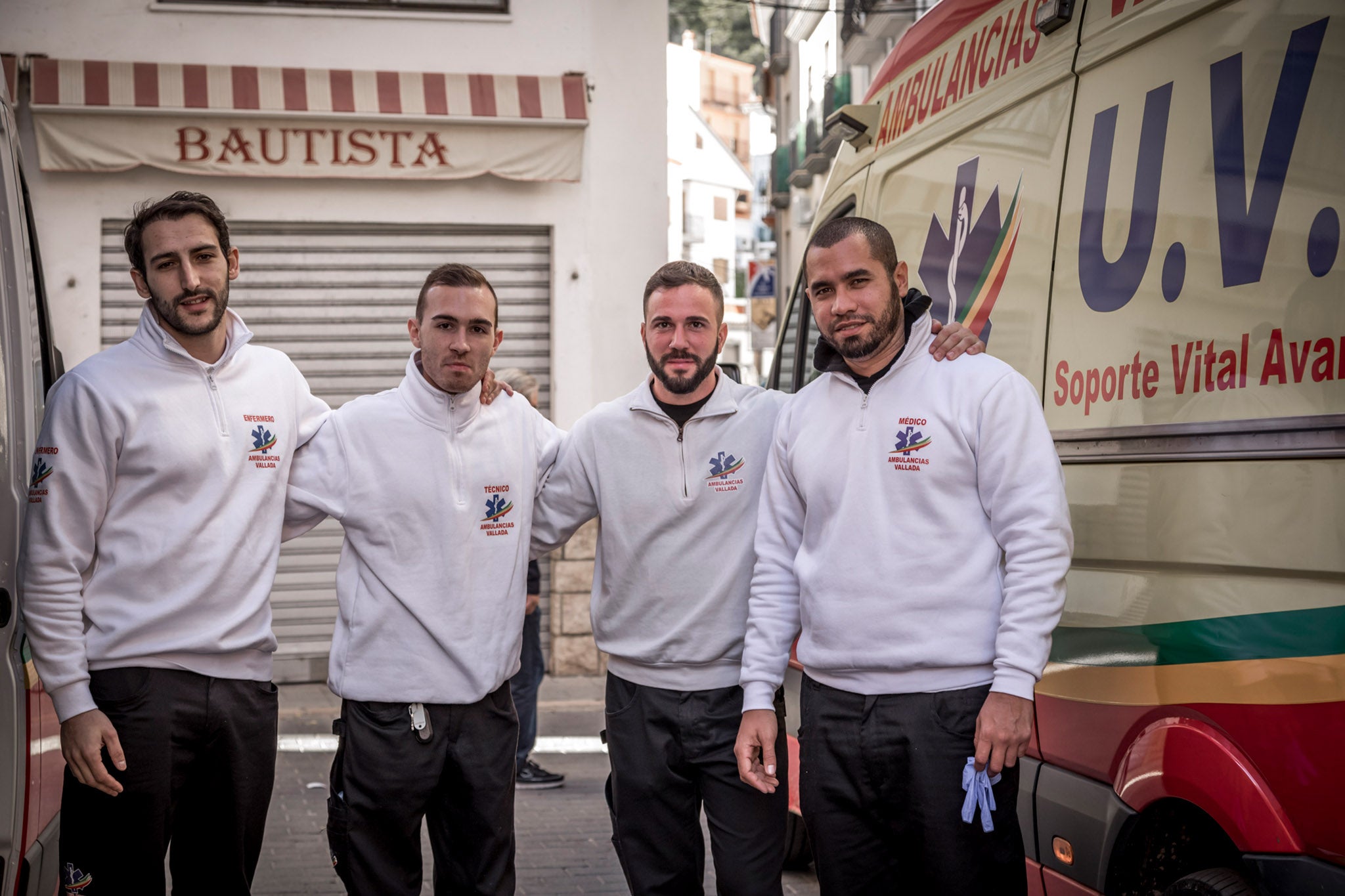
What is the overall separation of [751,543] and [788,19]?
102ft

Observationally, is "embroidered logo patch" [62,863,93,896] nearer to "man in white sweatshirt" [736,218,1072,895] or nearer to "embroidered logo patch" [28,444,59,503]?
"embroidered logo patch" [28,444,59,503]

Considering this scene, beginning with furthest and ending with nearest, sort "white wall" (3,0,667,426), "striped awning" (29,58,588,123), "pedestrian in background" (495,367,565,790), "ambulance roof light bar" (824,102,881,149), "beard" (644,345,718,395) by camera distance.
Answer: "white wall" (3,0,667,426) → "striped awning" (29,58,588,123) → "pedestrian in background" (495,367,565,790) → "ambulance roof light bar" (824,102,881,149) → "beard" (644,345,718,395)

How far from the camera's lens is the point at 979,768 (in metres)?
3.01

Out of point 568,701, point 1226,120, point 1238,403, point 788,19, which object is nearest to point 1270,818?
point 1238,403

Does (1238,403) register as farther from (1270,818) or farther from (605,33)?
(605,33)

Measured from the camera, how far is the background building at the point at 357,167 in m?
9.65

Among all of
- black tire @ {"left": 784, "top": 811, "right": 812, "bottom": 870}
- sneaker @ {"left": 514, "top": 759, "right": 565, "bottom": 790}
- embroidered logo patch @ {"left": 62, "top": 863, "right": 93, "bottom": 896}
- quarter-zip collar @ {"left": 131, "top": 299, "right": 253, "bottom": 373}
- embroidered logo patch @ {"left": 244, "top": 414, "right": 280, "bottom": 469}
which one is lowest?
sneaker @ {"left": 514, "top": 759, "right": 565, "bottom": 790}

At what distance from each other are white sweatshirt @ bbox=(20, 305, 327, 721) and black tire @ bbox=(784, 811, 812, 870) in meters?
2.57

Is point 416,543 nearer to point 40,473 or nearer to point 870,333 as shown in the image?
point 40,473

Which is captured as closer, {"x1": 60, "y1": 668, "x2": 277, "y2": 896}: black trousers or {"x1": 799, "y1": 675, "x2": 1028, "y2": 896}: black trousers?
{"x1": 799, "y1": 675, "x2": 1028, "y2": 896}: black trousers

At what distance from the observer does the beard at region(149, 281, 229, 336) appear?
3.36 meters

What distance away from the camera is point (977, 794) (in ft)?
9.85

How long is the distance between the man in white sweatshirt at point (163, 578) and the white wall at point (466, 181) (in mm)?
6845

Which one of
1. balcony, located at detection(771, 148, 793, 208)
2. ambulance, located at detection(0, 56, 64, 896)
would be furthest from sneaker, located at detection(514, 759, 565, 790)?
balcony, located at detection(771, 148, 793, 208)
